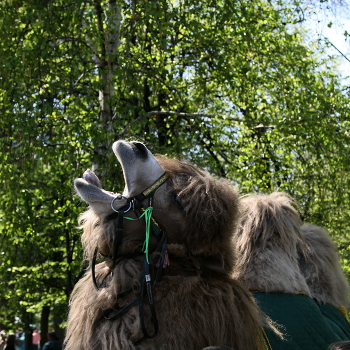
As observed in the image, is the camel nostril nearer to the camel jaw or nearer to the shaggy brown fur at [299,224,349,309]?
the camel jaw

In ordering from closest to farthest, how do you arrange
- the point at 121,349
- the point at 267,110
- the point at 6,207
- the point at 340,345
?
1. the point at 121,349
2. the point at 340,345
3. the point at 6,207
4. the point at 267,110

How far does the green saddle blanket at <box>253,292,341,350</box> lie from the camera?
2227mm

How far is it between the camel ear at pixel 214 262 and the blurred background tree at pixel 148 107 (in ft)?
11.4

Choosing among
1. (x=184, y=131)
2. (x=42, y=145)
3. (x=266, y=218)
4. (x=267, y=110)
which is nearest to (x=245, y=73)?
(x=267, y=110)

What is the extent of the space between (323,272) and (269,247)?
534 millimetres

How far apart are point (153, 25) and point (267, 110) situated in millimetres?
2904

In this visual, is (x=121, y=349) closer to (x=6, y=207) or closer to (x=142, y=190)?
(x=142, y=190)

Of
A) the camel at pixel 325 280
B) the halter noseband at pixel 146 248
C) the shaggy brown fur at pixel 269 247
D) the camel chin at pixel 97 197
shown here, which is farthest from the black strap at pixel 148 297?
the camel at pixel 325 280

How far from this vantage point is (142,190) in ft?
5.67

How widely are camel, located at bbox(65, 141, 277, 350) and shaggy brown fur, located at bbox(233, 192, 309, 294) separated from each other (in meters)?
0.55

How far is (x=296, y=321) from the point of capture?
2.27 metres

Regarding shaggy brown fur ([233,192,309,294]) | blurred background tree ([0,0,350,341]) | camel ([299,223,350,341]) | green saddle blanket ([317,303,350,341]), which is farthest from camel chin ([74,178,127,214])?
blurred background tree ([0,0,350,341])

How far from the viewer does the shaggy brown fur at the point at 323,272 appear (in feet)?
9.09

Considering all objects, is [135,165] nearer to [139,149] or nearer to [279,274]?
[139,149]
